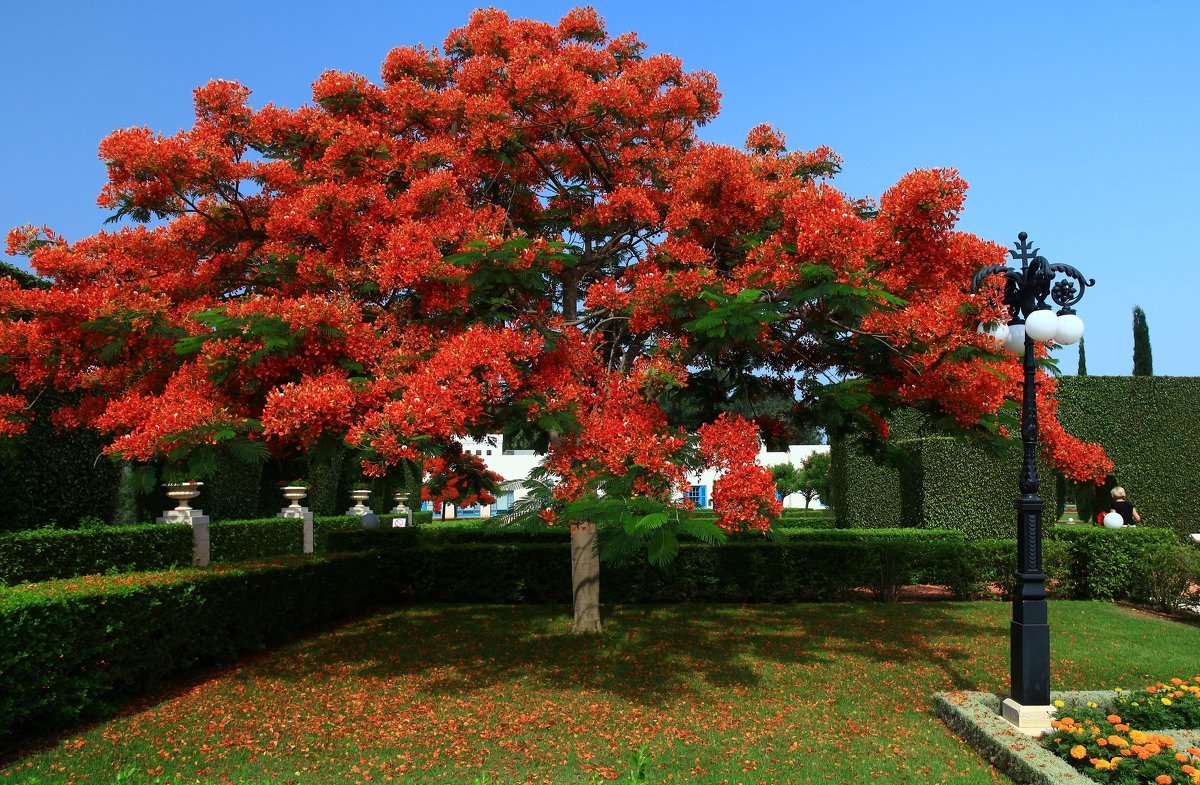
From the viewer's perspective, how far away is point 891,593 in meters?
15.7

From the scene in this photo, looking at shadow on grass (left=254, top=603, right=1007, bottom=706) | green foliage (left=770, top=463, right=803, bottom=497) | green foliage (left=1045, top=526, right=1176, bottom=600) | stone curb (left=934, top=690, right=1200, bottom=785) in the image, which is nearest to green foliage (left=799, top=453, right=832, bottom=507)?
green foliage (left=770, top=463, right=803, bottom=497)

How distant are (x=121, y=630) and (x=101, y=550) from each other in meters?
5.95

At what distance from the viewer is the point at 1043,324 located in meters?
7.16

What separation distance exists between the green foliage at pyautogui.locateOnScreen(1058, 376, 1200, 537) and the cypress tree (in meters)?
11.9

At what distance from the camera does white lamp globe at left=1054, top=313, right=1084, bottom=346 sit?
7.18m

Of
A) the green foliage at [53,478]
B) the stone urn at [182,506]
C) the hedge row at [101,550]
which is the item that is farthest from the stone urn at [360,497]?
the green foliage at [53,478]

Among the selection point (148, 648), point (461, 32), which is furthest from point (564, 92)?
point (148, 648)

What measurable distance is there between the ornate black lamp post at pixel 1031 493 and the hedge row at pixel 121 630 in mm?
8695

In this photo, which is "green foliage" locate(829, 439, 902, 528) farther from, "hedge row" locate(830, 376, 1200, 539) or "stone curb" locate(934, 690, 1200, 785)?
"stone curb" locate(934, 690, 1200, 785)

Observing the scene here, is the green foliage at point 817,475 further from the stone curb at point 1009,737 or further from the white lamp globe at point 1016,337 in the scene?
the white lamp globe at point 1016,337

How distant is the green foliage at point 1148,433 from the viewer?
1958 centimetres

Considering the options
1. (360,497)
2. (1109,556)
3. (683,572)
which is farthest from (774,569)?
(360,497)

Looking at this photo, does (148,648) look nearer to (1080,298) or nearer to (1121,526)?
(1080,298)

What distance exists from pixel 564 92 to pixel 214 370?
503cm
